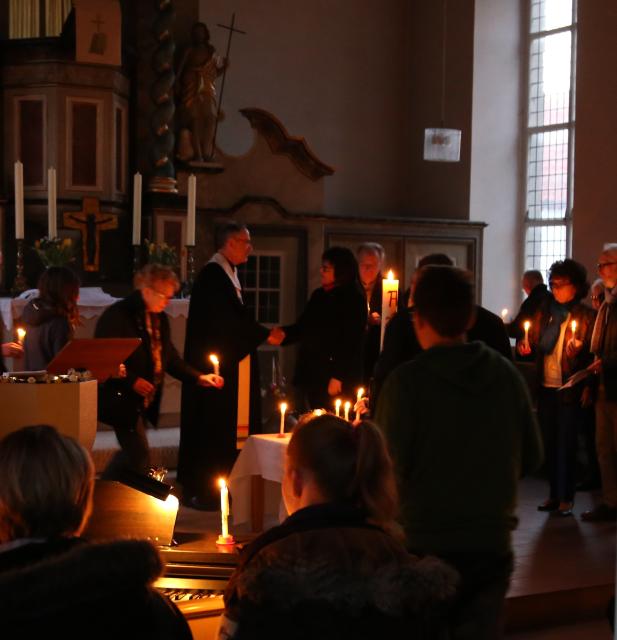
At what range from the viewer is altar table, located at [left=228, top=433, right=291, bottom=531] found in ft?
17.8

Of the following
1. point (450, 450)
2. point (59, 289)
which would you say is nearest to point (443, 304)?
point (450, 450)

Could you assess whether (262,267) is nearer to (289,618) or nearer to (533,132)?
(533,132)

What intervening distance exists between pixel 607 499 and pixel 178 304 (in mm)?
3683

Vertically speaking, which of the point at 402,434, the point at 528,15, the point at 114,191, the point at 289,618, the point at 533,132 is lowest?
the point at 289,618

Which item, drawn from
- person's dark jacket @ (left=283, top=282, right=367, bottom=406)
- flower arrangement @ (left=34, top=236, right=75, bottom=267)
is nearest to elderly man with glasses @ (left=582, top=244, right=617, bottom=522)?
person's dark jacket @ (left=283, top=282, right=367, bottom=406)

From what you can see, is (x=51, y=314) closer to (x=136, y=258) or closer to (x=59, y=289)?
(x=59, y=289)

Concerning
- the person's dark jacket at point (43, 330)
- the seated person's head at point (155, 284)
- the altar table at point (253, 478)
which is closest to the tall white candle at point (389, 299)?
the altar table at point (253, 478)

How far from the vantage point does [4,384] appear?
12.7 feet

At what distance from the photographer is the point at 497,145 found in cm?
1341

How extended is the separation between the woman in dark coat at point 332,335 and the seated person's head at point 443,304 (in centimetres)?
387

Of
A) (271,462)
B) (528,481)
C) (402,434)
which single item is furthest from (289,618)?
(528,481)

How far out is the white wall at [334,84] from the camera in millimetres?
12891

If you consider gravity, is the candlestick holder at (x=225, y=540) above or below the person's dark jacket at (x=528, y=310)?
below

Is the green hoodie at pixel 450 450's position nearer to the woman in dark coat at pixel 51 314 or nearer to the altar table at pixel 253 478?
the altar table at pixel 253 478
